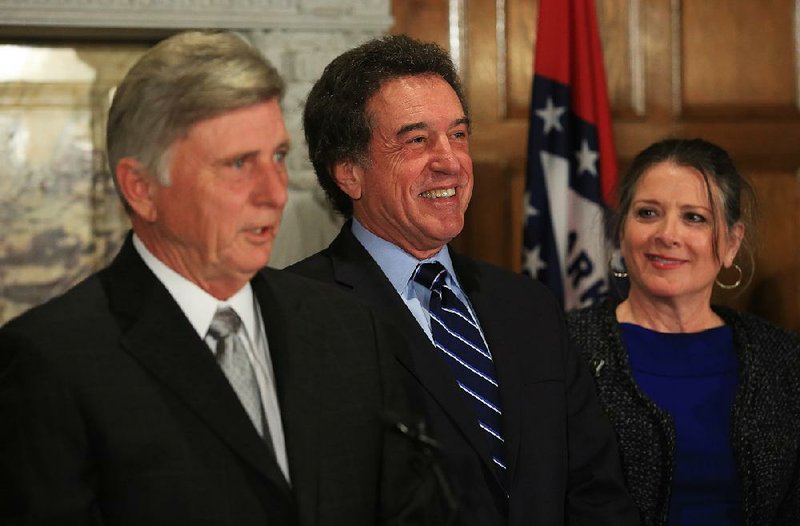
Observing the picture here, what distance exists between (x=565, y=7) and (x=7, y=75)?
1.67 metres

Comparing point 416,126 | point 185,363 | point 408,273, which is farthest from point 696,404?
point 185,363

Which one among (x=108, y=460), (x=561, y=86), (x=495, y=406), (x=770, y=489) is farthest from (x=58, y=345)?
(x=561, y=86)

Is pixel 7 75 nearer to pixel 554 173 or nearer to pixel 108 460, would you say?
pixel 554 173

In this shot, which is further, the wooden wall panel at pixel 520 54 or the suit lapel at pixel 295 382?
the wooden wall panel at pixel 520 54

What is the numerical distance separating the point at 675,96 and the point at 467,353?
2229 millimetres

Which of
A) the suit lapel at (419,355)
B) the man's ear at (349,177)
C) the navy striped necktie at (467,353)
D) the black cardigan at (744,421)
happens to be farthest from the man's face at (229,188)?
the black cardigan at (744,421)

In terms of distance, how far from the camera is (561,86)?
3273mm

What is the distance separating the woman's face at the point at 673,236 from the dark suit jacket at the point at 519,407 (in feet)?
1.79

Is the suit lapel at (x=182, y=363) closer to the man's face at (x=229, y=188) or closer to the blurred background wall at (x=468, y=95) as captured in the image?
the man's face at (x=229, y=188)

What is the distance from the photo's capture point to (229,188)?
3.42 feet

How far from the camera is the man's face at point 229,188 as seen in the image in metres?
1.04

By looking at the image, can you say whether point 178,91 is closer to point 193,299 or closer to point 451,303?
point 193,299

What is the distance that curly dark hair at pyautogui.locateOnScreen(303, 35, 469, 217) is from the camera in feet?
5.73

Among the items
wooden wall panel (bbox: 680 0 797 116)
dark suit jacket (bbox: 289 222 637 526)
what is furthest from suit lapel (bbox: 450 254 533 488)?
wooden wall panel (bbox: 680 0 797 116)
